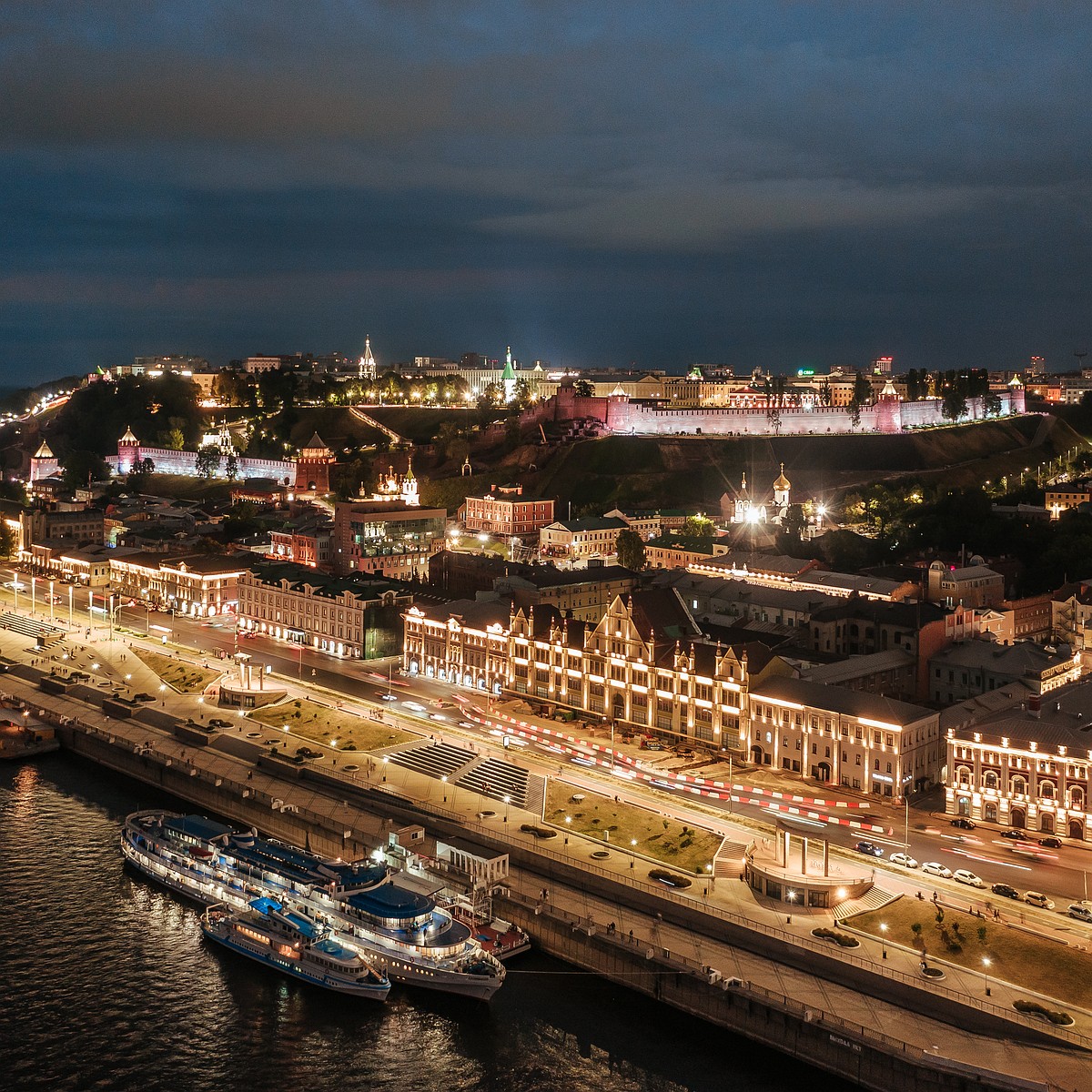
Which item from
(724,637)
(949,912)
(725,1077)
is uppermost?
(724,637)

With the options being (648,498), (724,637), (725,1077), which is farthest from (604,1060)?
(648,498)

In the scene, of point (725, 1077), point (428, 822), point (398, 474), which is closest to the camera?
point (725, 1077)

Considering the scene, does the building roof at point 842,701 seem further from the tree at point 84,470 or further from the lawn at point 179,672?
the tree at point 84,470

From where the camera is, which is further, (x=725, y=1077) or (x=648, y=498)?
(x=648, y=498)

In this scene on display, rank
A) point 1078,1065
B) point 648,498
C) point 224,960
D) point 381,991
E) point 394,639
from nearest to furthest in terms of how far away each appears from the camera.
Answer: point 1078,1065, point 381,991, point 224,960, point 394,639, point 648,498

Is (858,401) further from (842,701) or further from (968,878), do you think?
(968,878)

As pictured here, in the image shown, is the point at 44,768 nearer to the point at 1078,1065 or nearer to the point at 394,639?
the point at 394,639

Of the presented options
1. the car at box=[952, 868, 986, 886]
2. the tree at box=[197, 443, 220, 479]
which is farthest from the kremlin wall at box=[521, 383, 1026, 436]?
the car at box=[952, 868, 986, 886]
